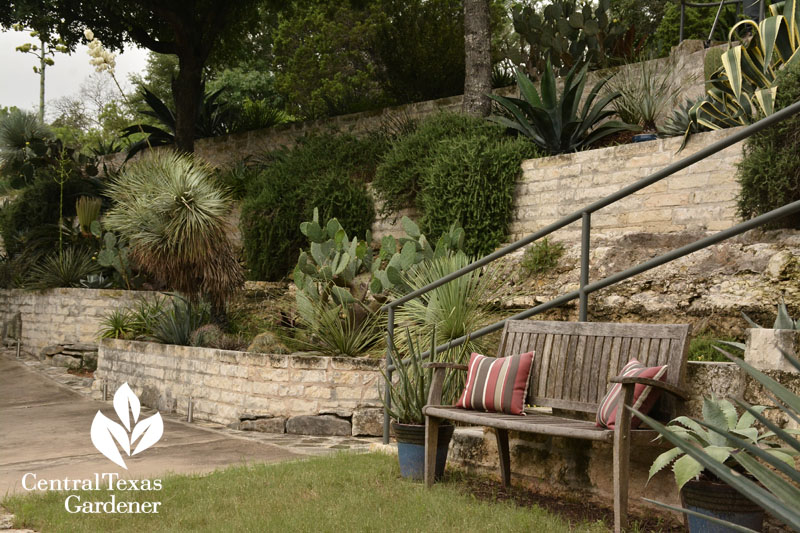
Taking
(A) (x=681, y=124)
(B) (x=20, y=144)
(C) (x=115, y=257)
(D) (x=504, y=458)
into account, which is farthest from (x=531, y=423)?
(B) (x=20, y=144)

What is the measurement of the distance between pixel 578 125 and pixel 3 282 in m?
12.2

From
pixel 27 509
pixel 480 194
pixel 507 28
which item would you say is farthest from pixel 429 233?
pixel 507 28

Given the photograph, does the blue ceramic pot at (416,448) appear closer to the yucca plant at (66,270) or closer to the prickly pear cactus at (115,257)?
the prickly pear cactus at (115,257)

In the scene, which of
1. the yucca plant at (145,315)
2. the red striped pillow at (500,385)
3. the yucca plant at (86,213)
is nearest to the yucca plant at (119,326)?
the yucca plant at (145,315)

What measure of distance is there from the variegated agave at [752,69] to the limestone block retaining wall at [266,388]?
14.5ft

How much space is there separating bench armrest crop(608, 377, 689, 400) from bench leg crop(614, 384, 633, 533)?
67 mm

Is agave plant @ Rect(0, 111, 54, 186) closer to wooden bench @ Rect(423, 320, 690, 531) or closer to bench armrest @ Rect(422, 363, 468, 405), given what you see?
bench armrest @ Rect(422, 363, 468, 405)

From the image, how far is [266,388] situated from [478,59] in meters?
6.15

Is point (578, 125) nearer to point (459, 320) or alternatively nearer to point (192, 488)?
point (459, 320)

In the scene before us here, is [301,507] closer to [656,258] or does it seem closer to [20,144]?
[656,258]

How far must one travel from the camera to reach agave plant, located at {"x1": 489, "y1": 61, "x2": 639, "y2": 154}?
9867mm

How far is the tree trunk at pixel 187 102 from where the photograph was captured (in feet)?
50.6

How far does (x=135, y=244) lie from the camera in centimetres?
910

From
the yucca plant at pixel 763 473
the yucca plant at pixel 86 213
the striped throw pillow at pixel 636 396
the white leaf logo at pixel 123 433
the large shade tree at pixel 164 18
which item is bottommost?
the white leaf logo at pixel 123 433
